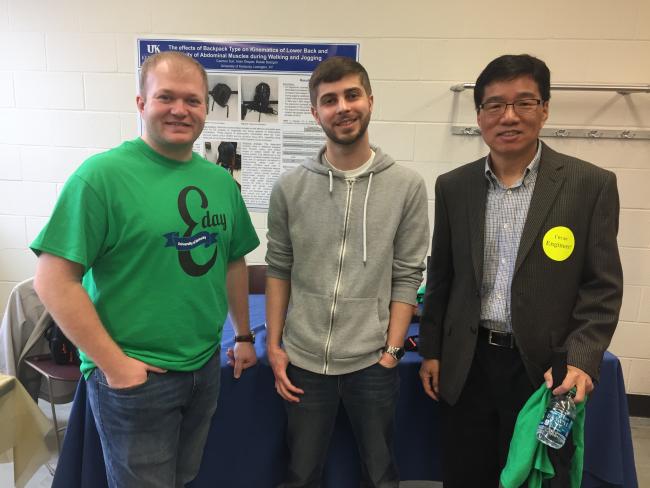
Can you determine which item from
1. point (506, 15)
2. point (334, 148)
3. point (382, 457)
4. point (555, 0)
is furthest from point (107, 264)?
point (555, 0)

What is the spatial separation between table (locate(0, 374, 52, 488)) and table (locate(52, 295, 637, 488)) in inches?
6.5

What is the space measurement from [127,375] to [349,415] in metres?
0.62

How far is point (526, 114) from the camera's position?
1.05 meters

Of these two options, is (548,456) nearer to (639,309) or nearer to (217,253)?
(217,253)

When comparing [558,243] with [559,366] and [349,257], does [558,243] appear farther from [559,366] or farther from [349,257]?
[349,257]

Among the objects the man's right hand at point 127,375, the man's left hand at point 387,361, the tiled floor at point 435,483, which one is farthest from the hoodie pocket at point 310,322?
the tiled floor at point 435,483

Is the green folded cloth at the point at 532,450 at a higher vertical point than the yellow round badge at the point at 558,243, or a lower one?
lower

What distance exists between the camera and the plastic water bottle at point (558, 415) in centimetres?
98

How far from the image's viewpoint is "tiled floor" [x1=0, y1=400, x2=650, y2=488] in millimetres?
1792

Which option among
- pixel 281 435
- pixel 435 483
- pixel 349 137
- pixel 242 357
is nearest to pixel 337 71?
pixel 349 137

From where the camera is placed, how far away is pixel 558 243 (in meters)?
1.04

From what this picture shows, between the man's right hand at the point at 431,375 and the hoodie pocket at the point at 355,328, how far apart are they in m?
0.21

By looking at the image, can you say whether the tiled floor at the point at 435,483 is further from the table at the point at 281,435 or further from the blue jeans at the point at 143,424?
the blue jeans at the point at 143,424

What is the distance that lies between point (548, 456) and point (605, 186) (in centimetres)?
67
